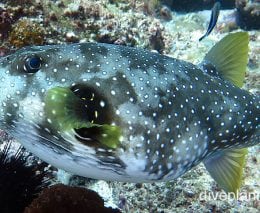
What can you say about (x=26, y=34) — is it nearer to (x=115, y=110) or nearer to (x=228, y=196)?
(x=115, y=110)

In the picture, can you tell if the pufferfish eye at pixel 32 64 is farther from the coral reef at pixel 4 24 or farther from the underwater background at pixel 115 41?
the coral reef at pixel 4 24

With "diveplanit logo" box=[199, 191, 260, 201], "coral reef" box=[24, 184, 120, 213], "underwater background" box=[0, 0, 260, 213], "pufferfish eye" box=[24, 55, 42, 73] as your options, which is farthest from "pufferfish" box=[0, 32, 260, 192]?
"diveplanit logo" box=[199, 191, 260, 201]

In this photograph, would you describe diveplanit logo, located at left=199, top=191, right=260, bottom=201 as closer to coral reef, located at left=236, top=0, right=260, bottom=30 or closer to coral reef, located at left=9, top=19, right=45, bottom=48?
coral reef, located at left=9, top=19, right=45, bottom=48

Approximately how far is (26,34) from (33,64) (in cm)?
258

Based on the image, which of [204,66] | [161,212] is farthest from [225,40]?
[161,212]

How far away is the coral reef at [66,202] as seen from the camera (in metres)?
3.53

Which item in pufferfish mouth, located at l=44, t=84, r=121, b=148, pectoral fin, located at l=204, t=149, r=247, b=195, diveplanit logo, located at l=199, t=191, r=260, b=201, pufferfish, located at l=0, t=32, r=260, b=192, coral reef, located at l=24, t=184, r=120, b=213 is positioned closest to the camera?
pufferfish mouth, located at l=44, t=84, r=121, b=148

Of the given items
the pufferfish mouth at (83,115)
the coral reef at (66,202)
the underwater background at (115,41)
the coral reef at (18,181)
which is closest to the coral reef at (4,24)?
the underwater background at (115,41)

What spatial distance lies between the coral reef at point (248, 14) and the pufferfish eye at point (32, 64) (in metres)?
11.0

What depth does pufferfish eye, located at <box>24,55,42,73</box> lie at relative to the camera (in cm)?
295

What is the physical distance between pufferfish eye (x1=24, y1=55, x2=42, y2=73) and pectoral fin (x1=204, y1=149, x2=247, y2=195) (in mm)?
2400

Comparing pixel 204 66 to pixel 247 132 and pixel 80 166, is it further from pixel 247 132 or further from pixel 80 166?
pixel 80 166

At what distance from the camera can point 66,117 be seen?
274 centimetres

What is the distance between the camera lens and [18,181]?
4.12m
